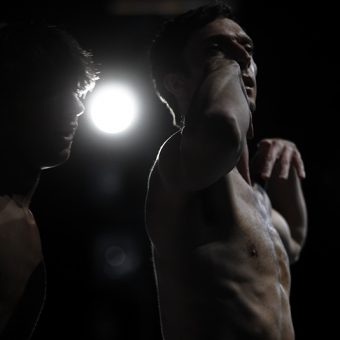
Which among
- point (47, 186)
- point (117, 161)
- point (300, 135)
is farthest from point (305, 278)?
point (47, 186)

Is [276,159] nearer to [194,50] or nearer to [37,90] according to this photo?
[194,50]

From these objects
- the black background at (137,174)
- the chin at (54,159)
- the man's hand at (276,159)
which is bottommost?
the black background at (137,174)

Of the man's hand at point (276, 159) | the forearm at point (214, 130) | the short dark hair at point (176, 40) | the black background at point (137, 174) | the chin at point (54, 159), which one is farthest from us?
the black background at point (137, 174)

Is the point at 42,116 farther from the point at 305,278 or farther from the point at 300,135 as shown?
the point at 305,278

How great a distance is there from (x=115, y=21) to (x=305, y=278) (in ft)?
4.40

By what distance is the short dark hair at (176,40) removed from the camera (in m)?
1.07

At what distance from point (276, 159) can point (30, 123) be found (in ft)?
2.07

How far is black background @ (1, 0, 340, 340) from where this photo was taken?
217 centimetres

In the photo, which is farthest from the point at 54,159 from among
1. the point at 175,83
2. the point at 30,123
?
the point at 175,83

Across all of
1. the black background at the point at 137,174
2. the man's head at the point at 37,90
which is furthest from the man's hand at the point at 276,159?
the black background at the point at 137,174

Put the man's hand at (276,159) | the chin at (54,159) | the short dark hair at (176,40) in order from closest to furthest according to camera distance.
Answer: the chin at (54,159) → the short dark hair at (176,40) → the man's hand at (276,159)

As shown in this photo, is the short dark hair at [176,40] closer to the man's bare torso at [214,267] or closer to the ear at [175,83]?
the ear at [175,83]

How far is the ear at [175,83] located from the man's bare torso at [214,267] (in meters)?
0.17

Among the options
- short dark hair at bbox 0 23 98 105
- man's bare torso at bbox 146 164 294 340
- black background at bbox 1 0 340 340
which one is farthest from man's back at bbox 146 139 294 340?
black background at bbox 1 0 340 340
